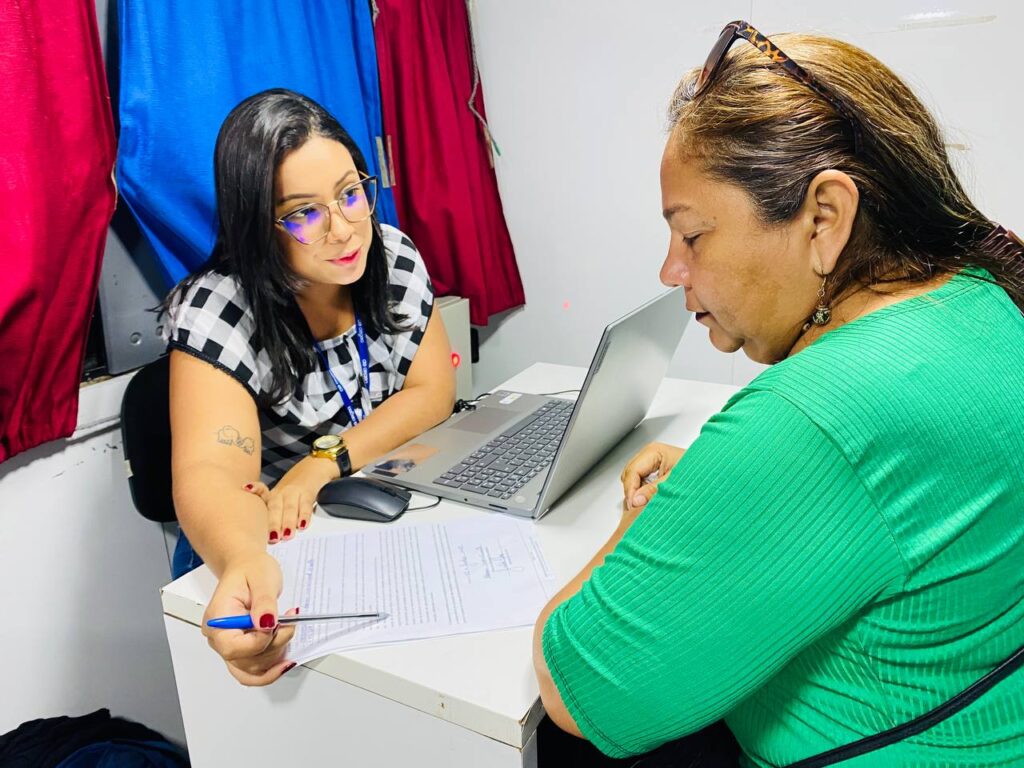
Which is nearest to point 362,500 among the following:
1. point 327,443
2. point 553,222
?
point 327,443

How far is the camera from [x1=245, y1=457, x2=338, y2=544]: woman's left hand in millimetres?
1030

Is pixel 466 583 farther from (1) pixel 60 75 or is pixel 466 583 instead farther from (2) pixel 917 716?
(1) pixel 60 75

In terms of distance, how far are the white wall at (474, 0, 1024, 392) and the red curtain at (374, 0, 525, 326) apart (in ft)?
0.42

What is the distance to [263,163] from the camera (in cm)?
125

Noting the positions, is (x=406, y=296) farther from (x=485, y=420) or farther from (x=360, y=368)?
(x=485, y=420)

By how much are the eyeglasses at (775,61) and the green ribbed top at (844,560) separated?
17 cm

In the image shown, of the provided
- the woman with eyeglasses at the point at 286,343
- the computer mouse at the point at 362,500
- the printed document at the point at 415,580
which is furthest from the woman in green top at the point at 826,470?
the woman with eyeglasses at the point at 286,343

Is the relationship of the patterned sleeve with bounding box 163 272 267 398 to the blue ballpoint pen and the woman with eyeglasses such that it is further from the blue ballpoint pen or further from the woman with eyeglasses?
the blue ballpoint pen

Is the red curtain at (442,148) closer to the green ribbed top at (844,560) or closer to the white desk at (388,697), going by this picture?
the white desk at (388,697)

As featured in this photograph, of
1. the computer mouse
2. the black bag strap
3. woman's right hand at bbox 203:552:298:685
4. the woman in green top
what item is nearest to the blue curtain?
the computer mouse

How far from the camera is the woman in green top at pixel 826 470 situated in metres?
0.57

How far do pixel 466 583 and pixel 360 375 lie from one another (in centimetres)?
71

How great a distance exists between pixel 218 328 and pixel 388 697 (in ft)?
2.51

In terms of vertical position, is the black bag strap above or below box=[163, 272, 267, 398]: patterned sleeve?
below
